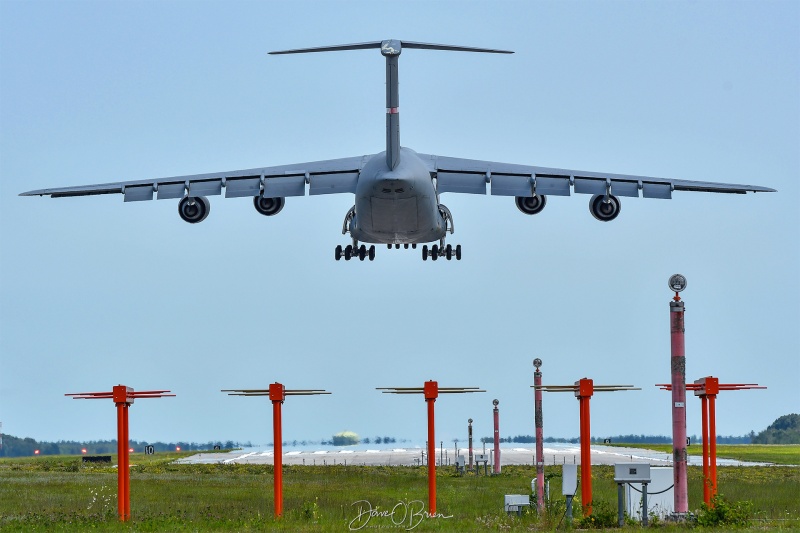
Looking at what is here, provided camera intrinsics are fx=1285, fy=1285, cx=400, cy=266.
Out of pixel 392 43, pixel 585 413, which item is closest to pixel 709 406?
pixel 585 413

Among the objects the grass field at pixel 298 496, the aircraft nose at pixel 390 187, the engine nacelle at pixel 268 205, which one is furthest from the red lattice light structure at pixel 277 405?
the engine nacelle at pixel 268 205

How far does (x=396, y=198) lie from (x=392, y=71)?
141 inches

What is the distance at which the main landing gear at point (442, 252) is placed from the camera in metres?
47.6

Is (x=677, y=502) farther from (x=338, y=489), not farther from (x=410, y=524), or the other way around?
(x=338, y=489)

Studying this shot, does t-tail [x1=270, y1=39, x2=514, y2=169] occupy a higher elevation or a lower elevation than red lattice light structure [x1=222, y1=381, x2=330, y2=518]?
higher

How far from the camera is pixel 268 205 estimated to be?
44250mm

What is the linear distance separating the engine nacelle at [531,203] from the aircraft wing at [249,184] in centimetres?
561

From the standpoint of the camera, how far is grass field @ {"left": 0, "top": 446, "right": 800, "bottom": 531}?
27625 millimetres

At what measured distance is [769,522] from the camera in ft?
89.5

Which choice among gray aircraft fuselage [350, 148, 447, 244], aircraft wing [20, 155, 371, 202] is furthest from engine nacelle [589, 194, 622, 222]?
aircraft wing [20, 155, 371, 202]

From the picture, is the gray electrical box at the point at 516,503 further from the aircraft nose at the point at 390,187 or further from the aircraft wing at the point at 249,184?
the aircraft wing at the point at 249,184

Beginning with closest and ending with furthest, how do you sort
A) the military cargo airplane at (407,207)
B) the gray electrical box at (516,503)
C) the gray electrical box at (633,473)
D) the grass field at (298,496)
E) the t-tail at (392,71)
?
1. the gray electrical box at (633,473)
2. the grass field at (298,496)
3. the gray electrical box at (516,503)
4. the t-tail at (392,71)
5. the military cargo airplane at (407,207)

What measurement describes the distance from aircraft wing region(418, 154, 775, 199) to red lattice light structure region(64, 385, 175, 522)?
56.9 feet

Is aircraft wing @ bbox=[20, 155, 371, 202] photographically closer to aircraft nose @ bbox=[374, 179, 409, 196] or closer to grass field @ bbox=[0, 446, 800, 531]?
aircraft nose @ bbox=[374, 179, 409, 196]
